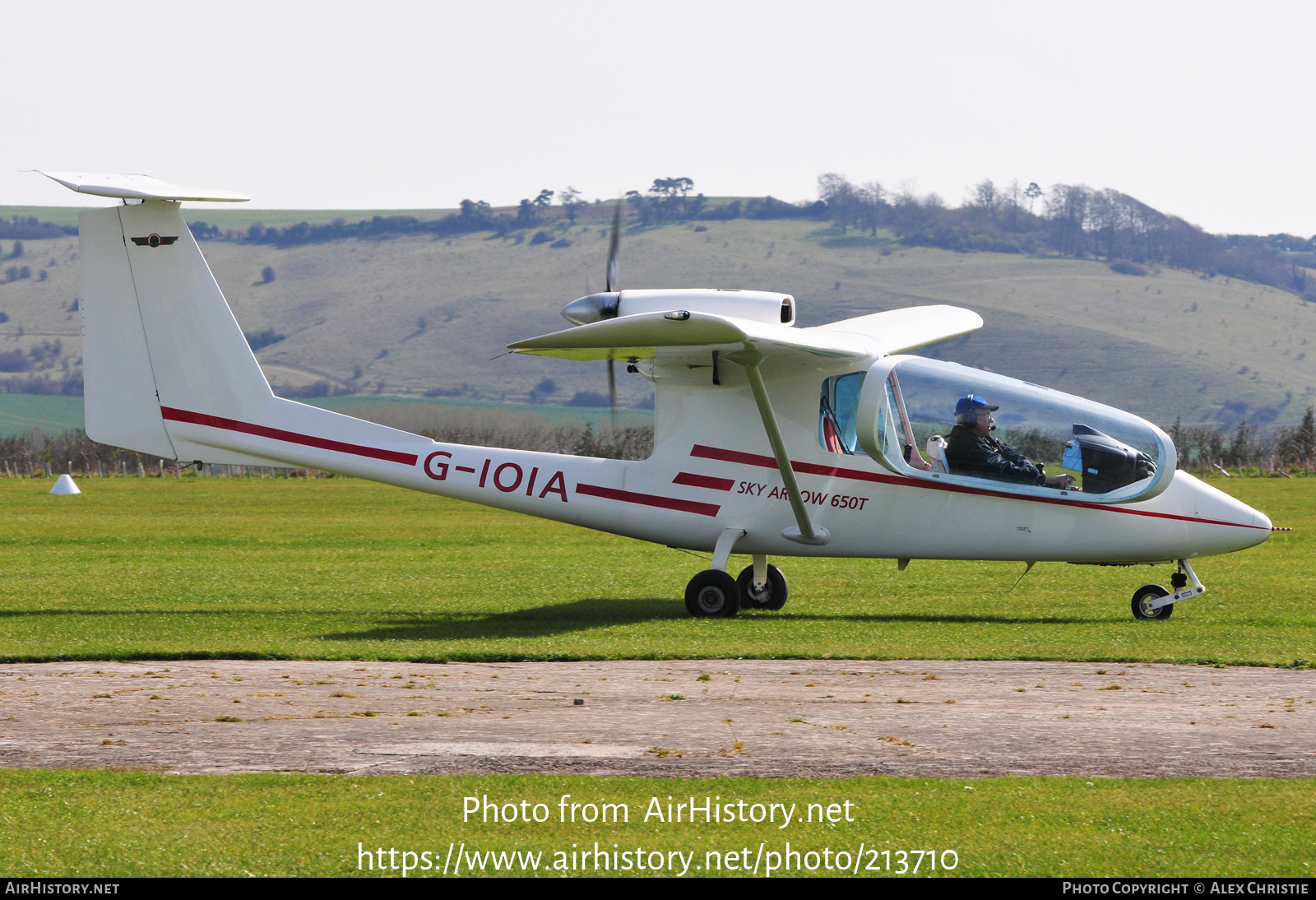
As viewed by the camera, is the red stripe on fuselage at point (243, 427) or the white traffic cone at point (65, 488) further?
the white traffic cone at point (65, 488)

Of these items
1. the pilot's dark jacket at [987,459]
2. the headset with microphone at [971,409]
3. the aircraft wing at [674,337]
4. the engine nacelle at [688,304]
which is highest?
the engine nacelle at [688,304]

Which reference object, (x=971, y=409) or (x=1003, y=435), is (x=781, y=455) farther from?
(x=1003, y=435)

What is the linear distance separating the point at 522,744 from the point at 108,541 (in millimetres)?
19403

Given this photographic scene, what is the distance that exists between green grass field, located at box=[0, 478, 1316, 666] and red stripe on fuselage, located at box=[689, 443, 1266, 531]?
44.3 inches

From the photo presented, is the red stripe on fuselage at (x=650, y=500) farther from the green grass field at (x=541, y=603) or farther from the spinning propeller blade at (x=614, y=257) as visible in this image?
the spinning propeller blade at (x=614, y=257)

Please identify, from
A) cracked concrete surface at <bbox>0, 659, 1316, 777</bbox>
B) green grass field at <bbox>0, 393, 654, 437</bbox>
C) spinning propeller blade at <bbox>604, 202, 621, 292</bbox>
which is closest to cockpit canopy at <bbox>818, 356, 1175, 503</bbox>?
spinning propeller blade at <bbox>604, 202, 621, 292</bbox>

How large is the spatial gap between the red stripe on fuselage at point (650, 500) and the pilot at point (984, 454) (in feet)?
8.83

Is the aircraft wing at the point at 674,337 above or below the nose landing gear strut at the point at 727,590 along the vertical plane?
above

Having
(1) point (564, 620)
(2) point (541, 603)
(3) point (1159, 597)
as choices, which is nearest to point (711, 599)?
(1) point (564, 620)

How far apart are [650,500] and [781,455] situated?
180cm

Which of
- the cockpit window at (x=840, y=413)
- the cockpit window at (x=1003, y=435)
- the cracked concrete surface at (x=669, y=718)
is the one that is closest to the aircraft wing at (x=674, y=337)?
the cockpit window at (x=840, y=413)

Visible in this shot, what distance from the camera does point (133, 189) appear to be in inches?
609

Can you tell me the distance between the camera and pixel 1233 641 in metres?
12.1

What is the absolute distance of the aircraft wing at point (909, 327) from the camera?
53.1 feet
